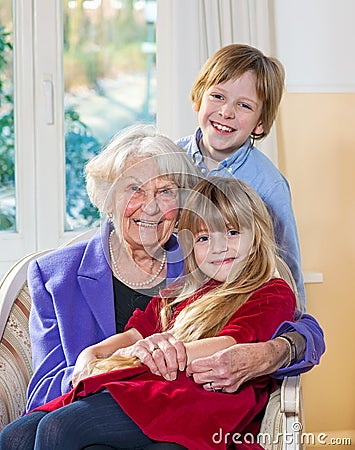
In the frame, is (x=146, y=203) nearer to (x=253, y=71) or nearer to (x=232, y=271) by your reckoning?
(x=232, y=271)

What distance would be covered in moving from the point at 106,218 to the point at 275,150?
3.60 ft

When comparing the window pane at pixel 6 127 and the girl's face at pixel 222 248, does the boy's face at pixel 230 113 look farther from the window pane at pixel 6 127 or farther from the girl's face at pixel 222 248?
the window pane at pixel 6 127

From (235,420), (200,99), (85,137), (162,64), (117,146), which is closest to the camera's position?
(235,420)

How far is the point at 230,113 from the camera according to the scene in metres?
2.04

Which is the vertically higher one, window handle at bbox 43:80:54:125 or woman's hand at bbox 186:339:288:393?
window handle at bbox 43:80:54:125

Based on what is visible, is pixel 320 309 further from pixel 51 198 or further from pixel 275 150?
pixel 51 198

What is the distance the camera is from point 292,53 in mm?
2975

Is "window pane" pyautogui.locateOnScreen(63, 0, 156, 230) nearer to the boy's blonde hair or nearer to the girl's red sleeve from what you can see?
the boy's blonde hair

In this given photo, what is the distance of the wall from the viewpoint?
2992 mm

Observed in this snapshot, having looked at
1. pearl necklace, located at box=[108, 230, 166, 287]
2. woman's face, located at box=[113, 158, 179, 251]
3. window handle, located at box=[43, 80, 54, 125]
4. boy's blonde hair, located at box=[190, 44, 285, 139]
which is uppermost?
window handle, located at box=[43, 80, 54, 125]

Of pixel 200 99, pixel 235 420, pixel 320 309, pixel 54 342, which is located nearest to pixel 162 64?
pixel 200 99

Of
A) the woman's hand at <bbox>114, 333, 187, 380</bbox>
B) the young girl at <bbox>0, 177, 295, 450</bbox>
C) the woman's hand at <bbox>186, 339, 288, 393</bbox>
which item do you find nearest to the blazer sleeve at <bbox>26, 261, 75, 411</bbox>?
the young girl at <bbox>0, 177, 295, 450</bbox>

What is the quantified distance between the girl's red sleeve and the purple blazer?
8.7 inches

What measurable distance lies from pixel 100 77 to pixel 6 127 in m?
0.39
